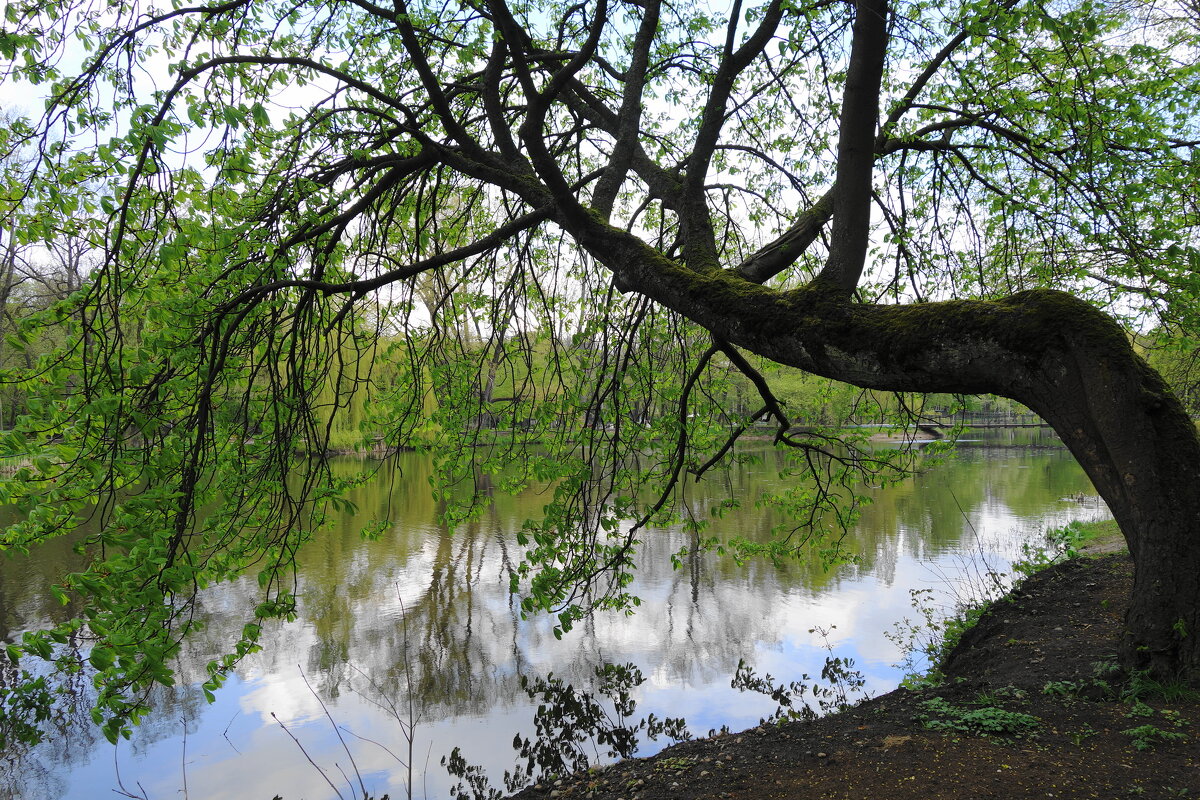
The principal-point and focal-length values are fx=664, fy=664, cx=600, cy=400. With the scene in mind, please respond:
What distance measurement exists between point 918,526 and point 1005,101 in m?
11.0

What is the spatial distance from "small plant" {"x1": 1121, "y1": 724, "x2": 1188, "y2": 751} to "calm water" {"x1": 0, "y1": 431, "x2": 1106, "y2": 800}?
3633mm

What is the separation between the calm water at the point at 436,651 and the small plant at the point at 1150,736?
3.63 metres

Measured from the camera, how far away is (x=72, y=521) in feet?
8.25

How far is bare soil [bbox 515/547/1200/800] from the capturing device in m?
2.64

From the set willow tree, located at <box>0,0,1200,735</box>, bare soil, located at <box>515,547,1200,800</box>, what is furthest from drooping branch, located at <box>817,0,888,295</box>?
bare soil, located at <box>515,547,1200,800</box>

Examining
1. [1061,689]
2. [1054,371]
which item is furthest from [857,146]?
[1061,689]

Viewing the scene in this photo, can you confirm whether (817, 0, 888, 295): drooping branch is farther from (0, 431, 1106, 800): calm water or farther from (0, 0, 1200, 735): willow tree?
(0, 431, 1106, 800): calm water

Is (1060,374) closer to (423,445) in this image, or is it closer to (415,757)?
(423,445)

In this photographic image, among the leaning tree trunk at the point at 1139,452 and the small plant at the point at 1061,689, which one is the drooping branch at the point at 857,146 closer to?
the leaning tree trunk at the point at 1139,452

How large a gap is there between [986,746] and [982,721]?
0.29 meters

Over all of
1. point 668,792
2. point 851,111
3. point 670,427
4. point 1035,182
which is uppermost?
point 1035,182

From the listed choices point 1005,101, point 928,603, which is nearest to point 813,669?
point 928,603

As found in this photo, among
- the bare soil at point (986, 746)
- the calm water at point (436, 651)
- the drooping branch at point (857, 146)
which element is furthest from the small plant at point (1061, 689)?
the calm water at point (436, 651)

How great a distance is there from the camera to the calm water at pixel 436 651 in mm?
5609
